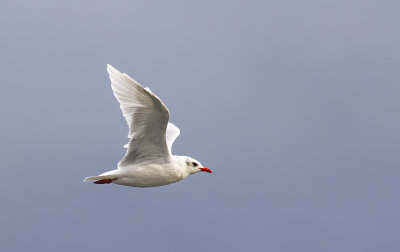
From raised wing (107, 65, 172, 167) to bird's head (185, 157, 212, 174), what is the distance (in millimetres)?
856

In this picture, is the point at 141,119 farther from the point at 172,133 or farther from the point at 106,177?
the point at 172,133

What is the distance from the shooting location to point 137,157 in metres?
22.3

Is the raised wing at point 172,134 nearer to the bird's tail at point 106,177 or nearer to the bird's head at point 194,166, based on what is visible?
the bird's head at point 194,166

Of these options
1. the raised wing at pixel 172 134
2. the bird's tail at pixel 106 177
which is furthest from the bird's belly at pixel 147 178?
the raised wing at pixel 172 134

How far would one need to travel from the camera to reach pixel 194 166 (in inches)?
913

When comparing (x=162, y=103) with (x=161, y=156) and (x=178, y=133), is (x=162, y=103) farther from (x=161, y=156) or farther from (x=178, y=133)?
(x=178, y=133)

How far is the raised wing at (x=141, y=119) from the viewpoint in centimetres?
2062

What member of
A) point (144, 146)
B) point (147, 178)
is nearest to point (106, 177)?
point (147, 178)

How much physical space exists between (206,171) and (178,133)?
2.93m

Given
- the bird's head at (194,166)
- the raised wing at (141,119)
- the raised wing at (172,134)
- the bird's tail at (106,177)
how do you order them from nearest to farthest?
the raised wing at (141,119) → the bird's tail at (106,177) → the bird's head at (194,166) → the raised wing at (172,134)

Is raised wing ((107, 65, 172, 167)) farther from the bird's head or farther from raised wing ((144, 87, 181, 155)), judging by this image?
raised wing ((144, 87, 181, 155))

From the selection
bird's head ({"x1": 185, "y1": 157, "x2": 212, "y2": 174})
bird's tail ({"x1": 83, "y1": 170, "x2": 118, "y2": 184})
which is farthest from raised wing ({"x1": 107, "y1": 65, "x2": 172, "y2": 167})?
bird's head ({"x1": 185, "y1": 157, "x2": 212, "y2": 174})

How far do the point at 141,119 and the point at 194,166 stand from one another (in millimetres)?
2786

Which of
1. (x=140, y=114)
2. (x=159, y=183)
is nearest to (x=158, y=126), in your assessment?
(x=140, y=114)
